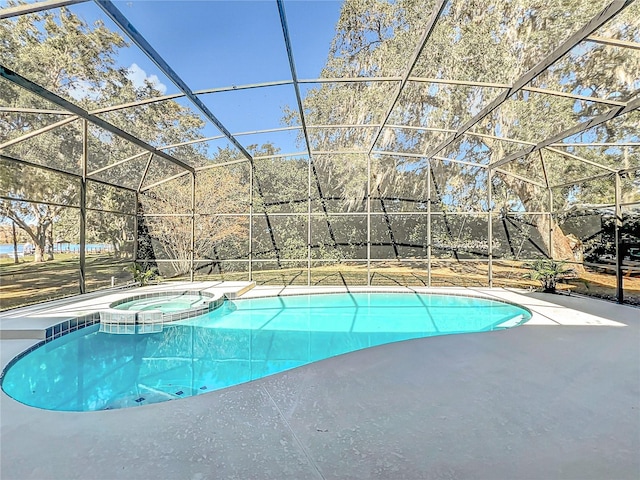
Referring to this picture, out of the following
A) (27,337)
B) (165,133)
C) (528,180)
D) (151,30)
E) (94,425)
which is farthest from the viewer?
(528,180)

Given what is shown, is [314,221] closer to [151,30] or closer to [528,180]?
[528,180]

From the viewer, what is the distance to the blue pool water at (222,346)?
11.0 feet

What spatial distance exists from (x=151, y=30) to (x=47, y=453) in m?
4.09

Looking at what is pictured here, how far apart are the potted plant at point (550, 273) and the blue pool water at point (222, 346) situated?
1.79 metres

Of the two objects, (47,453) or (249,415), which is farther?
(249,415)

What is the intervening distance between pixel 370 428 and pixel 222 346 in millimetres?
3392

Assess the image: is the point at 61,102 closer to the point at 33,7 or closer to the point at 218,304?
the point at 33,7

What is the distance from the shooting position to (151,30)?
3826 mm

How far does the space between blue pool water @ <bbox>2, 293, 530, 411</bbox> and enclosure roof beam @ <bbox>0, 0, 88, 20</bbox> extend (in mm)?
3384

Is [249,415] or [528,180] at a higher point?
[528,180]

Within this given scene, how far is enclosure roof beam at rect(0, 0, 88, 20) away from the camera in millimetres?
3030

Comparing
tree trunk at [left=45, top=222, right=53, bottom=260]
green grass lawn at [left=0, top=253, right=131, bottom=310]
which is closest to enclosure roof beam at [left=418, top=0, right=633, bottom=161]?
green grass lawn at [left=0, top=253, right=131, bottom=310]

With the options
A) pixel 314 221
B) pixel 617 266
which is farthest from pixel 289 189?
pixel 617 266

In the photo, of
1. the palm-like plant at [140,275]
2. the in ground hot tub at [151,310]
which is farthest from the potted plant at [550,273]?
the palm-like plant at [140,275]
